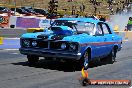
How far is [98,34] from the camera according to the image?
1306 centimetres

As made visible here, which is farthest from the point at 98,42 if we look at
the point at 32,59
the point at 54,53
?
the point at 32,59

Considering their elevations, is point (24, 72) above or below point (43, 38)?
below

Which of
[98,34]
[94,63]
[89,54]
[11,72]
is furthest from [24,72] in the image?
[94,63]

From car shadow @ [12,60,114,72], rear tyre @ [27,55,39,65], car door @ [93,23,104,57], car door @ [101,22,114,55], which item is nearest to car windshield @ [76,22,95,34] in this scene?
car door @ [93,23,104,57]

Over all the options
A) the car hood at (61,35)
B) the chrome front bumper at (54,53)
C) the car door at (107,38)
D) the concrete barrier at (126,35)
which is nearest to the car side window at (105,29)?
the car door at (107,38)

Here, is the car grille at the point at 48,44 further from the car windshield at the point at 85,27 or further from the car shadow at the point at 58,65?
the car windshield at the point at 85,27

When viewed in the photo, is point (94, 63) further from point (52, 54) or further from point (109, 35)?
point (52, 54)

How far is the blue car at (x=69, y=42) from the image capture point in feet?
37.9

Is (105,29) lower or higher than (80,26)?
lower

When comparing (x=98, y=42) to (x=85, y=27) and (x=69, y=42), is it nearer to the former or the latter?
(x=85, y=27)

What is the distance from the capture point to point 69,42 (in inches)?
452

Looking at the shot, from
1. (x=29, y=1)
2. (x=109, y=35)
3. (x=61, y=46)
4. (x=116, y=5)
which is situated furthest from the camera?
(x=116, y=5)

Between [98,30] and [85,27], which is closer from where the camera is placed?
[85,27]

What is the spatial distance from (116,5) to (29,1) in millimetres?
20119
